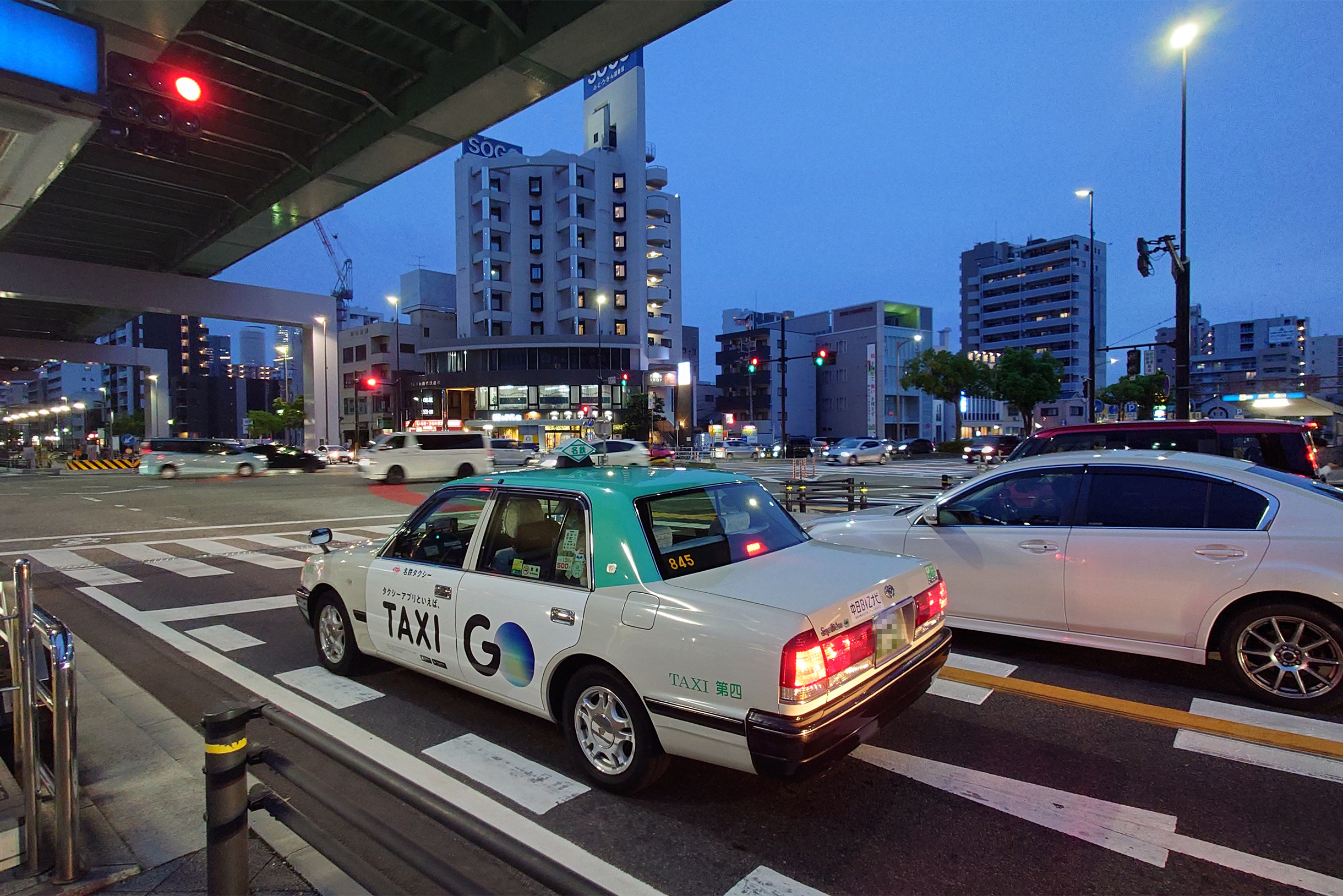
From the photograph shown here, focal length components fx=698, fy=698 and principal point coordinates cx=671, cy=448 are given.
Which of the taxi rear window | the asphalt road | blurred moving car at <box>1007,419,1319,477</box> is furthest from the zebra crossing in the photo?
blurred moving car at <box>1007,419,1319,477</box>

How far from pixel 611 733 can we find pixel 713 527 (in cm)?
125

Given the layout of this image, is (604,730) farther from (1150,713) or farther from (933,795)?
(1150,713)

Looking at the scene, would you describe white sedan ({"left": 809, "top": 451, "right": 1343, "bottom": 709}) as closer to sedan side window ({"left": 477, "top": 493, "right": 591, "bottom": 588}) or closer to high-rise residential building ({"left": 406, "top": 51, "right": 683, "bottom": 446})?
sedan side window ({"left": 477, "top": 493, "right": 591, "bottom": 588})

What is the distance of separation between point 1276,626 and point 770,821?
12.0 feet

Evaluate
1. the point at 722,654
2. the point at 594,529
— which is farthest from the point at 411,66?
the point at 722,654

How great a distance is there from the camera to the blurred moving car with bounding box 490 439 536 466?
37219 millimetres

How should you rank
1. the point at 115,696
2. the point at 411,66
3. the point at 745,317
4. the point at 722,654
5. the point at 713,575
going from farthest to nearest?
the point at 745,317, the point at 411,66, the point at 115,696, the point at 713,575, the point at 722,654

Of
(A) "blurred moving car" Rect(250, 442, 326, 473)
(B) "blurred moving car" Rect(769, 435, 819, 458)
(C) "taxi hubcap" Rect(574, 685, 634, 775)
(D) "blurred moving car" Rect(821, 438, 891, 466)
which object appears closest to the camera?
(C) "taxi hubcap" Rect(574, 685, 634, 775)

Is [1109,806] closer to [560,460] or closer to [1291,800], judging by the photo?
[1291,800]

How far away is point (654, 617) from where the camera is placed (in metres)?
3.29

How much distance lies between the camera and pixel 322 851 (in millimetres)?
2248

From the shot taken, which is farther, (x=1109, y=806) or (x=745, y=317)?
(x=745, y=317)

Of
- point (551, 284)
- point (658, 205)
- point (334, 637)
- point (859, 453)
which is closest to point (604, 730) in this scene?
point (334, 637)

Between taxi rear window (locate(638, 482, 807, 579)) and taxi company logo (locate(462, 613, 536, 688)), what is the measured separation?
0.93 m
